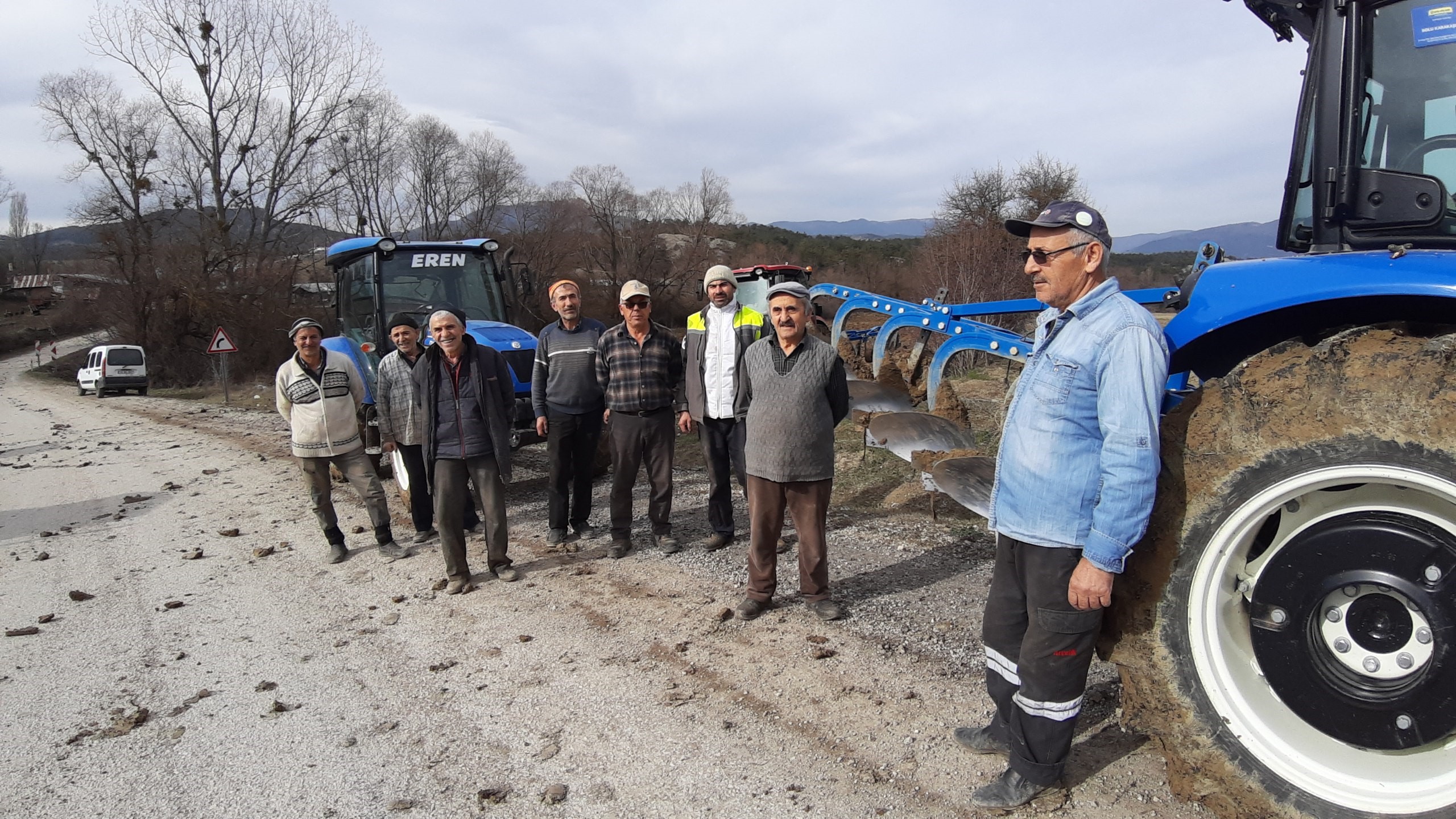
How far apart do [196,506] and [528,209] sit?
132 feet

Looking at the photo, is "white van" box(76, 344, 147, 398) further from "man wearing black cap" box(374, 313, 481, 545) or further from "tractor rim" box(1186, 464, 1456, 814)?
"tractor rim" box(1186, 464, 1456, 814)

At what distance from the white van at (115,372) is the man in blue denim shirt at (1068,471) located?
28872 millimetres

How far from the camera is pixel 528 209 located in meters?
45.3

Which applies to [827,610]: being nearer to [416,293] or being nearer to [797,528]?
[797,528]

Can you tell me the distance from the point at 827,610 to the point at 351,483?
3.72 meters

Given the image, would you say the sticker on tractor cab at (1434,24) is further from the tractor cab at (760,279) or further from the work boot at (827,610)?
the tractor cab at (760,279)

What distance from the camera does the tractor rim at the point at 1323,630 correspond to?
81.0 inches

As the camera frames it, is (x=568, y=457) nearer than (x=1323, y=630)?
No

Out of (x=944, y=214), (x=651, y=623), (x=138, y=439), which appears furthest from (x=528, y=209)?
(x=651, y=623)

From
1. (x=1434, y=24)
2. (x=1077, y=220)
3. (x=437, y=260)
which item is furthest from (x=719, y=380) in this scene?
(x=437, y=260)

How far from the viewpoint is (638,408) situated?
542cm

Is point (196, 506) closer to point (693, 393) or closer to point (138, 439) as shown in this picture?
point (693, 393)

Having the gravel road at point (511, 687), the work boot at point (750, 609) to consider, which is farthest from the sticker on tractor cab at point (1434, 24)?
the work boot at point (750, 609)

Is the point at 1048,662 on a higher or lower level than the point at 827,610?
higher
